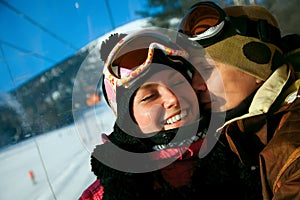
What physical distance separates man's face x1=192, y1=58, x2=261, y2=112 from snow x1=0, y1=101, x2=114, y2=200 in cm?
55

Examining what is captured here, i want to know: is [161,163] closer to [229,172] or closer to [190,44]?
[229,172]

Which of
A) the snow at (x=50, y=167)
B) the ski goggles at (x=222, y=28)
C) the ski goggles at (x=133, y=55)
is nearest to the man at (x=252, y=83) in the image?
the ski goggles at (x=222, y=28)

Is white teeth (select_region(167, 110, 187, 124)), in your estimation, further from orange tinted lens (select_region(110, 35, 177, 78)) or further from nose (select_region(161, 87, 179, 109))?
orange tinted lens (select_region(110, 35, 177, 78))

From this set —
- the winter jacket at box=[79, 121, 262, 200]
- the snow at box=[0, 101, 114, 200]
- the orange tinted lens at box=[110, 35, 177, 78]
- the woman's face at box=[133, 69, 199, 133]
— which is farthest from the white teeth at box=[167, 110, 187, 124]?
the snow at box=[0, 101, 114, 200]

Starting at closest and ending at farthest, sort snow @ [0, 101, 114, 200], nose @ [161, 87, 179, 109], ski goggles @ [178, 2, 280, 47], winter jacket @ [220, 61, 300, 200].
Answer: winter jacket @ [220, 61, 300, 200] < nose @ [161, 87, 179, 109] < ski goggles @ [178, 2, 280, 47] < snow @ [0, 101, 114, 200]

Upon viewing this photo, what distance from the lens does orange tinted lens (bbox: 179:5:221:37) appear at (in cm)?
116

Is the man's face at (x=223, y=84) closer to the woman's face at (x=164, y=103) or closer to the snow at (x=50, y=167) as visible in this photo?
the woman's face at (x=164, y=103)

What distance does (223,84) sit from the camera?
109 centimetres

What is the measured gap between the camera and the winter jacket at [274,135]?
2.38ft

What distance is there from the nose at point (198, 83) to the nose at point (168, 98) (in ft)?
0.44

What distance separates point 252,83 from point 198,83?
0.19 metres

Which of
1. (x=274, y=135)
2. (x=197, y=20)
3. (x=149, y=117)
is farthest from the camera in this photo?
(x=197, y=20)

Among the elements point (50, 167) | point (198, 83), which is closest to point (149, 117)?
point (198, 83)

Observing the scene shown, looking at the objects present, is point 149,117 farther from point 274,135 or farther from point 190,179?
point 274,135
